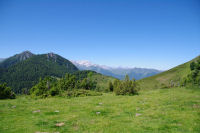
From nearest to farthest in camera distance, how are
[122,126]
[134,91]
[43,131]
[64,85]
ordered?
[43,131], [122,126], [134,91], [64,85]

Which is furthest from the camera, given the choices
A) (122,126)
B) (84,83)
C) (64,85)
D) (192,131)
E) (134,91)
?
(84,83)

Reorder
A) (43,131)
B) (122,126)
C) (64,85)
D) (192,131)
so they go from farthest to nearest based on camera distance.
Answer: (64,85) → (122,126) → (43,131) → (192,131)

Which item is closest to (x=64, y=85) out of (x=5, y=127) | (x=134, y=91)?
(x=134, y=91)

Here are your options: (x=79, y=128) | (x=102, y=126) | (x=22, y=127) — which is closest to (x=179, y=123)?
(x=102, y=126)

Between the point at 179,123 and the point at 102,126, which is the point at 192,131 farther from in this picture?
the point at 102,126

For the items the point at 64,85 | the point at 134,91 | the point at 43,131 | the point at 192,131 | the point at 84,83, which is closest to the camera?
the point at 192,131

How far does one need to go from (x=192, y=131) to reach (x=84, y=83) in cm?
7348

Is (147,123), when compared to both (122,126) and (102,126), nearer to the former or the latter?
(122,126)

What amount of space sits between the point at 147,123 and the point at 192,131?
3341 millimetres

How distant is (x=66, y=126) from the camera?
11.3m

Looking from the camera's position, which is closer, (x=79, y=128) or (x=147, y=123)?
(x=79, y=128)

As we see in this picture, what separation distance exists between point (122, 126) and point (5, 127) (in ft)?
33.8

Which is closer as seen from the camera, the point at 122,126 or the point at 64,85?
the point at 122,126

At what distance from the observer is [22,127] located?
11.0 m
